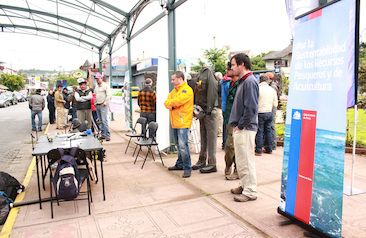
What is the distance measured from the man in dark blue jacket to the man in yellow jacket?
48.8 inches

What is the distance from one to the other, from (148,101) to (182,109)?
2.75 metres

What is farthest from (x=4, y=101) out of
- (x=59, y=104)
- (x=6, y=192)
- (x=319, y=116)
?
(x=319, y=116)

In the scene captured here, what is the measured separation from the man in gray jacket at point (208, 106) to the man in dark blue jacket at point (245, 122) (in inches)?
47.9

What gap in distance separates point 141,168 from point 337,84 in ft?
14.0

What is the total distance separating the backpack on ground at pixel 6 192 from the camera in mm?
3756

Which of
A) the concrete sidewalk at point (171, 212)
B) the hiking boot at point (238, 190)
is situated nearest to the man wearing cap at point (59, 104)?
the concrete sidewalk at point (171, 212)

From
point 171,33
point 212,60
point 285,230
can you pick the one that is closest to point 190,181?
point 285,230

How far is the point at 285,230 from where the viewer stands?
311cm

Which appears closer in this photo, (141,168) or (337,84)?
(337,84)

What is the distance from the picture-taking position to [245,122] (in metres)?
3.65

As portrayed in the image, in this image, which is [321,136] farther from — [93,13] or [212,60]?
[212,60]

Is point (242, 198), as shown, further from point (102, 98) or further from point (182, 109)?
point (102, 98)

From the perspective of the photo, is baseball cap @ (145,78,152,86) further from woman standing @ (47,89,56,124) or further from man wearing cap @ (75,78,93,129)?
woman standing @ (47,89,56,124)

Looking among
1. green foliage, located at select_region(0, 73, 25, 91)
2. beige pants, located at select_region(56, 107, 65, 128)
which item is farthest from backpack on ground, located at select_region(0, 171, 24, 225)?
green foliage, located at select_region(0, 73, 25, 91)
